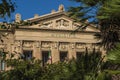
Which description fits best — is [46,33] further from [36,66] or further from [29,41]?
A: [36,66]

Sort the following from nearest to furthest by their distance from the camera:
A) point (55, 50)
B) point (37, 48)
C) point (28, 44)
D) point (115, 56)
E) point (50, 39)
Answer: point (115, 56) → point (28, 44) → point (37, 48) → point (50, 39) → point (55, 50)

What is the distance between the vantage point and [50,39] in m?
57.4

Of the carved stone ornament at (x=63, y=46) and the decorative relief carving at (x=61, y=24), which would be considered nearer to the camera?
the decorative relief carving at (x=61, y=24)

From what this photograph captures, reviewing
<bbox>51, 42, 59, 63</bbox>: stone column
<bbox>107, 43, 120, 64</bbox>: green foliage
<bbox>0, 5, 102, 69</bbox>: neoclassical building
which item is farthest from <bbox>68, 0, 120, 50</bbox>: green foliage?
<bbox>51, 42, 59, 63</bbox>: stone column

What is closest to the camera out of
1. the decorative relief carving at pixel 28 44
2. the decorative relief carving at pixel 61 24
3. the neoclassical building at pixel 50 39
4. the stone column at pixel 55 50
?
the neoclassical building at pixel 50 39

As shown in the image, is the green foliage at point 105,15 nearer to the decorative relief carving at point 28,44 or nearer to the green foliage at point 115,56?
the green foliage at point 115,56

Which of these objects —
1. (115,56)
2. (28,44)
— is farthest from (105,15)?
(28,44)

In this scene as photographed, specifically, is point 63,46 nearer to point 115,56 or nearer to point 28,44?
point 28,44

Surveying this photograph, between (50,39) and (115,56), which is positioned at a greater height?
(115,56)

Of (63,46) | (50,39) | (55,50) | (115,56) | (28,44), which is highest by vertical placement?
(115,56)

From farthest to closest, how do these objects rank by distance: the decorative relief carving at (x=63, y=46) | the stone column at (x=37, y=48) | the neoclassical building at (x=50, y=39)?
the decorative relief carving at (x=63, y=46), the stone column at (x=37, y=48), the neoclassical building at (x=50, y=39)

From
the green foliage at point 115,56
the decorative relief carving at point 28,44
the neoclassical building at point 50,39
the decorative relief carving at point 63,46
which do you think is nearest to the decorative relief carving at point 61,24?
the neoclassical building at point 50,39

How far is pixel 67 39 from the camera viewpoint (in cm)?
5838

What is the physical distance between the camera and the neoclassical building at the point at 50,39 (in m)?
54.8
